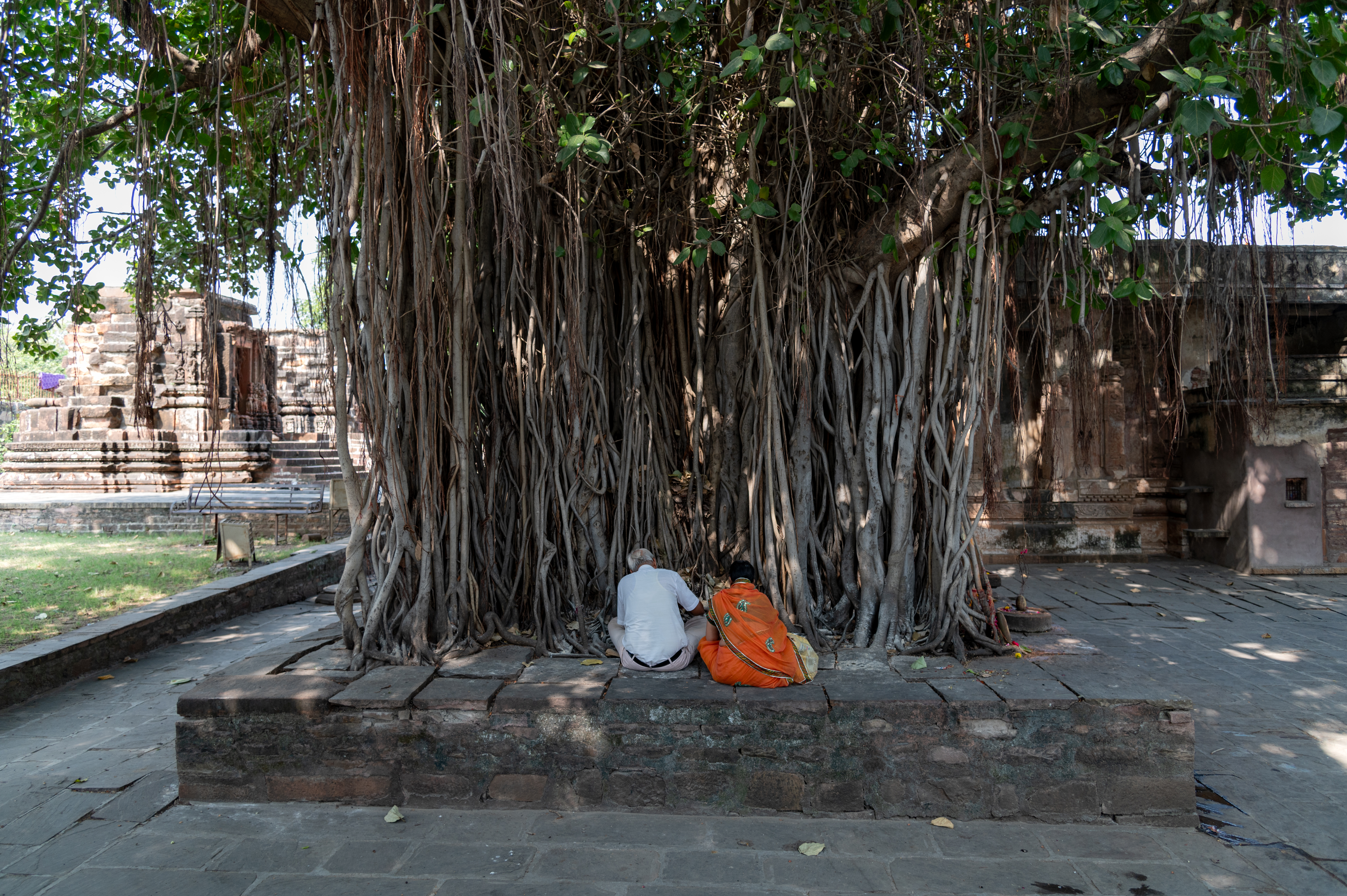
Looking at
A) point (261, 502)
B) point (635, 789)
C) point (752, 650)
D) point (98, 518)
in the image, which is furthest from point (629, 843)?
point (98, 518)

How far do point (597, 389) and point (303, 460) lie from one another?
13.3 m

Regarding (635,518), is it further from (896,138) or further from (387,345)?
(896,138)

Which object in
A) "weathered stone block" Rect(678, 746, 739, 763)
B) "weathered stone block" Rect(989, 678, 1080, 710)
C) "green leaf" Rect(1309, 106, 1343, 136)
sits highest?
"green leaf" Rect(1309, 106, 1343, 136)

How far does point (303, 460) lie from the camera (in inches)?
618

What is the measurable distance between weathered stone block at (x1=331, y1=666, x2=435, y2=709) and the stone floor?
0.41m

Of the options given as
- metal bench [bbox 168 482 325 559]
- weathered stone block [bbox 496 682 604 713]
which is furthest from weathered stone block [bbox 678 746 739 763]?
metal bench [bbox 168 482 325 559]

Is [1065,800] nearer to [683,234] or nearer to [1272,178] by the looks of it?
[1272,178]

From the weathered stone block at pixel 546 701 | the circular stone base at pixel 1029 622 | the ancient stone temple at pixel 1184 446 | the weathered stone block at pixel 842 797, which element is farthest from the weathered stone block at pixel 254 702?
the ancient stone temple at pixel 1184 446

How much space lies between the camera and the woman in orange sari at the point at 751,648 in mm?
3229

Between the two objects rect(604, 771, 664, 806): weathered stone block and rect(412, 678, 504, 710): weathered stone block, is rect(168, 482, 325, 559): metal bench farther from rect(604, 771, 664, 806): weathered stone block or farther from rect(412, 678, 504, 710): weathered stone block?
rect(604, 771, 664, 806): weathered stone block

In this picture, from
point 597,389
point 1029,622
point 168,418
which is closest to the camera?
point 1029,622

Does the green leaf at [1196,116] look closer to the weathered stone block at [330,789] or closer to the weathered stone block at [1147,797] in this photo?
the weathered stone block at [1147,797]

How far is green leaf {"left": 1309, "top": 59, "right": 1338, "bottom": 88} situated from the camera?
9.12ft

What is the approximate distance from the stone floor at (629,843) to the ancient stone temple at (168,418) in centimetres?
1031
